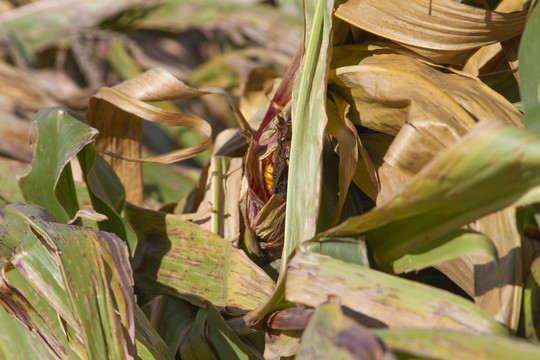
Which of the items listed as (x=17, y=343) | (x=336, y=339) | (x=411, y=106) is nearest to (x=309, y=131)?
(x=411, y=106)

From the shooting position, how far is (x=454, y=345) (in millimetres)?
320

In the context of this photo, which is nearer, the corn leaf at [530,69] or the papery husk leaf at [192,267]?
the corn leaf at [530,69]

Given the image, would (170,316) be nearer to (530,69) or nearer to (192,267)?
(192,267)

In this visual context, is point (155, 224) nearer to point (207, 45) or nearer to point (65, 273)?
point (65, 273)

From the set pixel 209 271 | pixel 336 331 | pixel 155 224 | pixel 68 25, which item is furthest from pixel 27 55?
pixel 336 331

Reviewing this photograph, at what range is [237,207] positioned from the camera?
0.70 m

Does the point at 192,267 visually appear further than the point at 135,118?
No

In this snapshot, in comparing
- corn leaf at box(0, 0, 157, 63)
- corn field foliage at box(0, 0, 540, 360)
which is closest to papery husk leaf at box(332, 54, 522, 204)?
corn field foliage at box(0, 0, 540, 360)

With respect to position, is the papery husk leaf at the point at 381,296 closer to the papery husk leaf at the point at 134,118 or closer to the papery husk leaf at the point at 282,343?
the papery husk leaf at the point at 282,343

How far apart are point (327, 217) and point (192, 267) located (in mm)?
194

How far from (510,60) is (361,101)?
162mm

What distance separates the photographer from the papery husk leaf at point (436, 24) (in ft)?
1.74

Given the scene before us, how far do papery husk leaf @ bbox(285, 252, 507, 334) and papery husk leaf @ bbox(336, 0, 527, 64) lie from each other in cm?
26

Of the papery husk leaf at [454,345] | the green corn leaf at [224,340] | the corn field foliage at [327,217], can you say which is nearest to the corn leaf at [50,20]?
the corn field foliage at [327,217]
